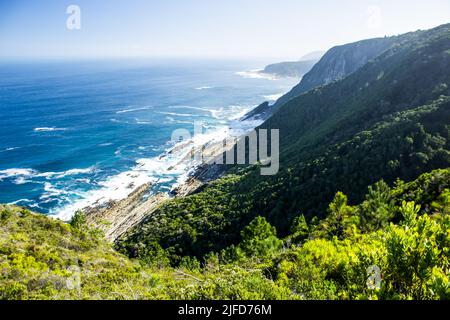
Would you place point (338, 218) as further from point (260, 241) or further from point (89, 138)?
point (89, 138)

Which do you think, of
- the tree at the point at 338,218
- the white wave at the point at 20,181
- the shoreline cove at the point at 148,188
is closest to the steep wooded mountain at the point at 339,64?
the shoreline cove at the point at 148,188

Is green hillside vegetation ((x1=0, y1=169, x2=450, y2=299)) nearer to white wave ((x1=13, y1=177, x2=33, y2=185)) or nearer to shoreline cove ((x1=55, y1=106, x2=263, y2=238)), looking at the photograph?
shoreline cove ((x1=55, y1=106, x2=263, y2=238))

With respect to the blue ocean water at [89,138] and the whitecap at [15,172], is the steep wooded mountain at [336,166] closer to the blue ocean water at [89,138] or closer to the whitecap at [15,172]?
the blue ocean water at [89,138]

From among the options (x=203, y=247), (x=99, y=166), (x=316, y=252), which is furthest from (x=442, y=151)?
(x=99, y=166)

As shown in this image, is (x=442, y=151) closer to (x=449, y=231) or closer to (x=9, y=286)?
(x=449, y=231)

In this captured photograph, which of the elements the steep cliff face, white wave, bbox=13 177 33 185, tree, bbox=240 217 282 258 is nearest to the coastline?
white wave, bbox=13 177 33 185
